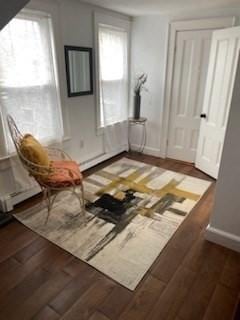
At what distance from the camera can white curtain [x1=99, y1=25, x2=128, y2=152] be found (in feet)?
11.6

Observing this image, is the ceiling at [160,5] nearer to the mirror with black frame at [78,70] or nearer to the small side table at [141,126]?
the mirror with black frame at [78,70]

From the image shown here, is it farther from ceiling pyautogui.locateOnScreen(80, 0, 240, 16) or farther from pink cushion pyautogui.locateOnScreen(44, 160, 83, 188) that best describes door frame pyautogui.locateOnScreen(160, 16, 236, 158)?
pink cushion pyautogui.locateOnScreen(44, 160, 83, 188)

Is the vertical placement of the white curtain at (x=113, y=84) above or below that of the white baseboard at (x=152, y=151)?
above

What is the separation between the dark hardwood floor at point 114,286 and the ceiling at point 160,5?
8.84 feet

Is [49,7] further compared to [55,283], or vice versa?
[49,7]

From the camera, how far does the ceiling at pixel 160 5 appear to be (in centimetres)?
281

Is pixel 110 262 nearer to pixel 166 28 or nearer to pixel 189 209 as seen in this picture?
pixel 189 209

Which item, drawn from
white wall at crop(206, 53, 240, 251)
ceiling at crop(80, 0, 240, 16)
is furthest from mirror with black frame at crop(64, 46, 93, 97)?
white wall at crop(206, 53, 240, 251)

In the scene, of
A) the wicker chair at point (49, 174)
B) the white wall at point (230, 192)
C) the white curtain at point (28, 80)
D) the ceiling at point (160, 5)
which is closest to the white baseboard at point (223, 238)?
the white wall at point (230, 192)

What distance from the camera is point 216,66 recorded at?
3139mm

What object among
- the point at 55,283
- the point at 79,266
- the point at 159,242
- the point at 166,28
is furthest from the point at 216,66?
the point at 55,283

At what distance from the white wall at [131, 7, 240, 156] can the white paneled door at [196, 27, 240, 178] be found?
2.21ft

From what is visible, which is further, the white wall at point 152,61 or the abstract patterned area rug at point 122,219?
the white wall at point 152,61

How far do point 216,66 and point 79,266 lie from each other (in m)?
2.92
